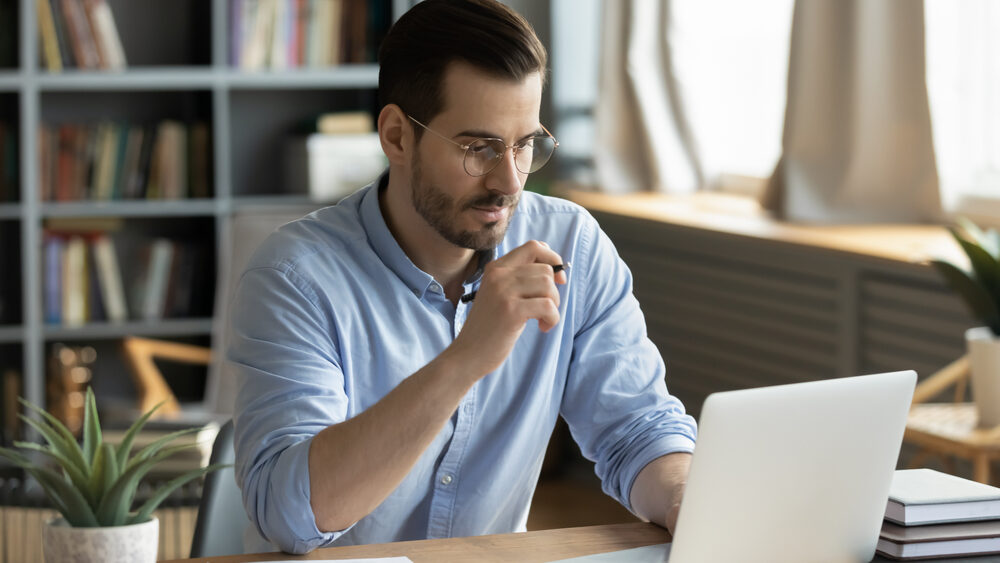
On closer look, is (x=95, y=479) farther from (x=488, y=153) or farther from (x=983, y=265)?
(x=983, y=265)

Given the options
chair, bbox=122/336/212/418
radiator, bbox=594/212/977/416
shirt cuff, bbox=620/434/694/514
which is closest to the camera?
shirt cuff, bbox=620/434/694/514

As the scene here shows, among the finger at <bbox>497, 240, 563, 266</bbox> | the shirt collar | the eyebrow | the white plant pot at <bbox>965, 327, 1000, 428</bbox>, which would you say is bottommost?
the white plant pot at <bbox>965, 327, 1000, 428</bbox>

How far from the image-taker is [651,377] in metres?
1.74

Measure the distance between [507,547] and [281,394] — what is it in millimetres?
305

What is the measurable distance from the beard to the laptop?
1.57 ft

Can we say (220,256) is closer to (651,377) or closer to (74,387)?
(74,387)

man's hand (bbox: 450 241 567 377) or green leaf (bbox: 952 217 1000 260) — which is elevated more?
man's hand (bbox: 450 241 567 377)

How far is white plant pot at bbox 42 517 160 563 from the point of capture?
3.75 ft

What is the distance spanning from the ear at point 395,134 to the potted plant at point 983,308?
3.89 ft

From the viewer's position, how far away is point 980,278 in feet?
7.73

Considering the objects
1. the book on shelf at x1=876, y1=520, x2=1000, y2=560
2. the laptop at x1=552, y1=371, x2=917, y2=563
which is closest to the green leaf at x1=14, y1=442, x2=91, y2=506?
the laptop at x1=552, y1=371, x2=917, y2=563

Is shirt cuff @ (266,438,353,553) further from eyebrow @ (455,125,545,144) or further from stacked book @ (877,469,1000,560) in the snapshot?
stacked book @ (877,469,1000,560)

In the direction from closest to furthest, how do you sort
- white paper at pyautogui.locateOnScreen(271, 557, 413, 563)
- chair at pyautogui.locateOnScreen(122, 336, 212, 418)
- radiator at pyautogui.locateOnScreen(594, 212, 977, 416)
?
white paper at pyautogui.locateOnScreen(271, 557, 413, 563)
radiator at pyautogui.locateOnScreen(594, 212, 977, 416)
chair at pyautogui.locateOnScreen(122, 336, 212, 418)

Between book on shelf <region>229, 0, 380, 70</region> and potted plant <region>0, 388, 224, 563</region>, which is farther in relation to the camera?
book on shelf <region>229, 0, 380, 70</region>
